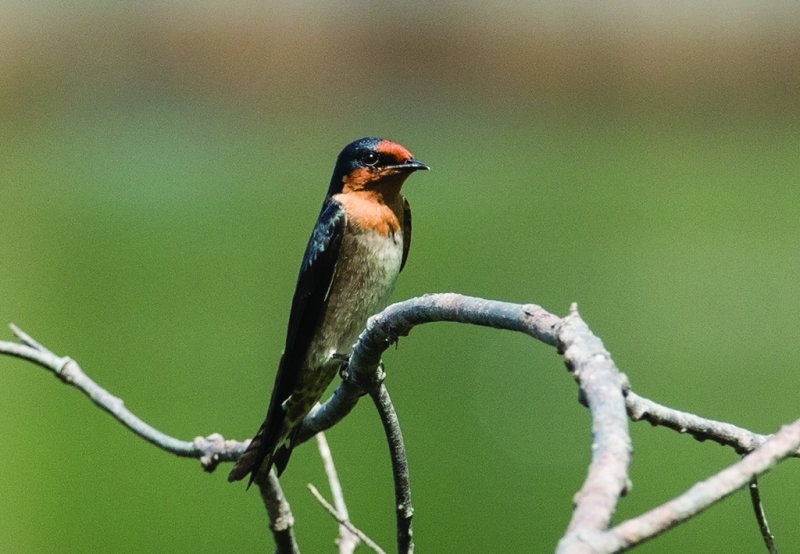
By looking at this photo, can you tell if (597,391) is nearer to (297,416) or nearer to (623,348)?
(297,416)

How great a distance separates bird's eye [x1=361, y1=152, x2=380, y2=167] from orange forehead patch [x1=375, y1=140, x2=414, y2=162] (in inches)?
0.5

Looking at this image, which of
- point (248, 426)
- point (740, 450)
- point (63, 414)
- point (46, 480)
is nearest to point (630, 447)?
point (740, 450)

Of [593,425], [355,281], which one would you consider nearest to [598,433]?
[593,425]

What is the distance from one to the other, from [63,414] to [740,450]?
15.9 ft

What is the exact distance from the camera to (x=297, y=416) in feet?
5.24

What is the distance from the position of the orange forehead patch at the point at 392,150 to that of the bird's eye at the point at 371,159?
0.5 inches

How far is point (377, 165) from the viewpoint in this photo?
69.8 inches

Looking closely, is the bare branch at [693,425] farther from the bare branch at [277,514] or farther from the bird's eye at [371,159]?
the bird's eye at [371,159]

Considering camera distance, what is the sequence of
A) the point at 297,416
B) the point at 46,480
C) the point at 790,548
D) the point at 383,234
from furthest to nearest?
the point at 46,480 < the point at 790,548 < the point at 383,234 < the point at 297,416

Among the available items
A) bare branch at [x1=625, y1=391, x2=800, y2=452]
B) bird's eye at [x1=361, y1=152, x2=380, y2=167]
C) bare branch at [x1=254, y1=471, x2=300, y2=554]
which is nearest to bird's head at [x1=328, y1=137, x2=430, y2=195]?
bird's eye at [x1=361, y1=152, x2=380, y2=167]

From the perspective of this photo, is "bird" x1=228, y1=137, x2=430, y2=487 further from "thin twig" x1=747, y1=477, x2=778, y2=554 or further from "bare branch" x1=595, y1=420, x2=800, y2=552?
"bare branch" x1=595, y1=420, x2=800, y2=552

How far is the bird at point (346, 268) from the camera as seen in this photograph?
1646 mm

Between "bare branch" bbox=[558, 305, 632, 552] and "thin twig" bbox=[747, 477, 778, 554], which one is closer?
"bare branch" bbox=[558, 305, 632, 552]

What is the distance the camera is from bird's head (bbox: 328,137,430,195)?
69.3 inches
